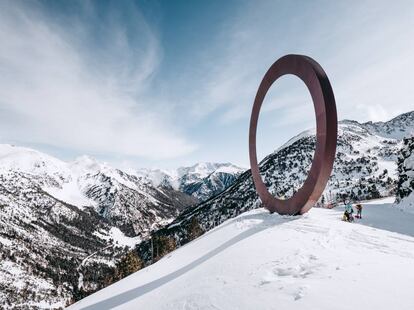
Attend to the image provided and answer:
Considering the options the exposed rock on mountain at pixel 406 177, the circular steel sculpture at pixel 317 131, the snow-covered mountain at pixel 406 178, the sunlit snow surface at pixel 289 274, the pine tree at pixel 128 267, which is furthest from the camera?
the pine tree at pixel 128 267

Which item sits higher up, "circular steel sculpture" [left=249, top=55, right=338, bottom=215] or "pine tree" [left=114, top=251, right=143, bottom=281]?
"circular steel sculpture" [left=249, top=55, right=338, bottom=215]

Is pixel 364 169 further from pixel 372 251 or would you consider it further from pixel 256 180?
pixel 372 251

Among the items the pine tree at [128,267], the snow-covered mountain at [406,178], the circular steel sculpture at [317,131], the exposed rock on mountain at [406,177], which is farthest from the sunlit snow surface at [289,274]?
the pine tree at [128,267]

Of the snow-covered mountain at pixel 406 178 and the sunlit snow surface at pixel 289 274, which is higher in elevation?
the snow-covered mountain at pixel 406 178

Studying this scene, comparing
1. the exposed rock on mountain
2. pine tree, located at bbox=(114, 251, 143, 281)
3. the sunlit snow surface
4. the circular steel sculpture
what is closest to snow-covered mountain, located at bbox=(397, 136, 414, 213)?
the exposed rock on mountain

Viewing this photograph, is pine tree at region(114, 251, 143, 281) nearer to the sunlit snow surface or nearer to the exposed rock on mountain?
the exposed rock on mountain

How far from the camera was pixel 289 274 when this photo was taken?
33.4 feet

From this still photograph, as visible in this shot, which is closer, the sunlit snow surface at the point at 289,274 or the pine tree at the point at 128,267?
the sunlit snow surface at the point at 289,274

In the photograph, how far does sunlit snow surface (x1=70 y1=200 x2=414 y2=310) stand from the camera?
8.16 meters

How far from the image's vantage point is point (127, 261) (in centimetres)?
6594

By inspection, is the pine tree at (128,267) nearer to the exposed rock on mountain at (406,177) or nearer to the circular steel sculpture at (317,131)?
the exposed rock on mountain at (406,177)

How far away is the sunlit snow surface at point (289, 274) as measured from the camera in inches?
321

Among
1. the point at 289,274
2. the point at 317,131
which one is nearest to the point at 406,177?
the point at 317,131

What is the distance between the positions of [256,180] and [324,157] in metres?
10.1
